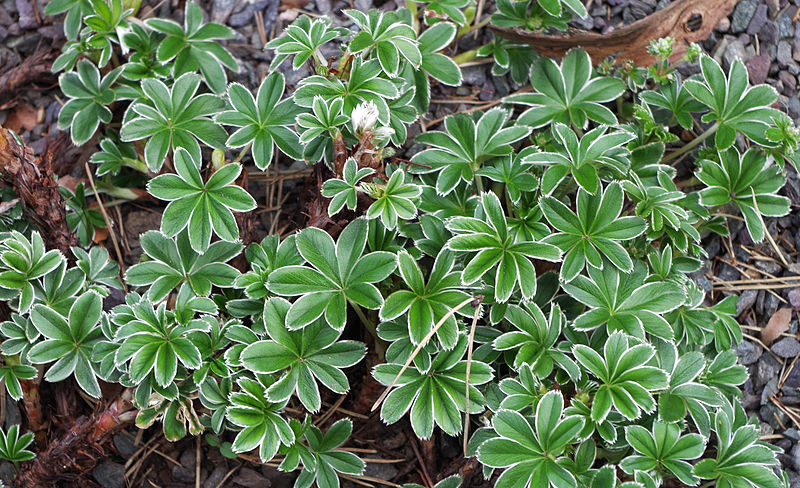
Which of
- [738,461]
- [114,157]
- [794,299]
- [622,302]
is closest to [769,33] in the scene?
[794,299]

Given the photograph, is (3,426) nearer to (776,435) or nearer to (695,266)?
(695,266)

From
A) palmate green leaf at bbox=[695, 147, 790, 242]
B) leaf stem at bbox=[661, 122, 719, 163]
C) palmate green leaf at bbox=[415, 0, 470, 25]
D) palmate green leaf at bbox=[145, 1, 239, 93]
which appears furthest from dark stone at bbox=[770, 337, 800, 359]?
palmate green leaf at bbox=[145, 1, 239, 93]

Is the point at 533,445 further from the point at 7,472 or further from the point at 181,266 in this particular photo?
the point at 7,472

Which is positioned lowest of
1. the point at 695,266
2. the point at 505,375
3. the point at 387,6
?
the point at 505,375

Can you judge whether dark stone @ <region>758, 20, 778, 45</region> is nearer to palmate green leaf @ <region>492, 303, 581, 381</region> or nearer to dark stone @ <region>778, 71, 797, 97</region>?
dark stone @ <region>778, 71, 797, 97</region>

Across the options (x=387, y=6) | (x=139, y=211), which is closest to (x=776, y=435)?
(x=387, y=6)

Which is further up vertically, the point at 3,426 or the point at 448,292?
the point at 448,292
